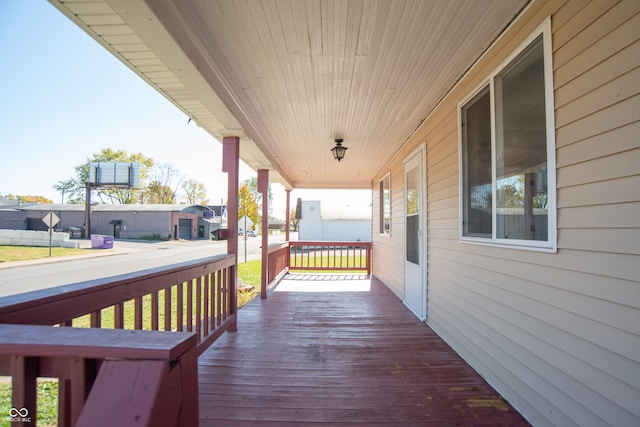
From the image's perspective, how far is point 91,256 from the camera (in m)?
13.3

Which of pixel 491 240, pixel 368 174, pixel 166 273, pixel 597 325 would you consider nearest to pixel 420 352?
pixel 491 240

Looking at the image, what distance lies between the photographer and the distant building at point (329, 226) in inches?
853

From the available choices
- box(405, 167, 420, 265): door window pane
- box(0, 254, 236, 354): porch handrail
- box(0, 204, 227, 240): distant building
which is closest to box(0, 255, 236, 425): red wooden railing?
box(0, 254, 236, 354): porch handrail

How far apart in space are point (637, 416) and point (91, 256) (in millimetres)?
16685

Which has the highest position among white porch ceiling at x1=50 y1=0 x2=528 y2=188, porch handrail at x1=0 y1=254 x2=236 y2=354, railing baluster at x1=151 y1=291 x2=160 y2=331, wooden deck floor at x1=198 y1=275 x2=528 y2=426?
white porch ceiling at x1=50 y1=0 x2=528 y2=188

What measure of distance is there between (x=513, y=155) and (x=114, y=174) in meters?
22.6

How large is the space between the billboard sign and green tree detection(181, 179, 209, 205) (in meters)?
17.5

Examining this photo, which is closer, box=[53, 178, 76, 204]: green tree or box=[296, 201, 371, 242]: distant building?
box=[296, 201, 371, 242]: distant building

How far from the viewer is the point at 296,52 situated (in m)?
2.16

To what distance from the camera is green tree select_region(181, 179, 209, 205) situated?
37000 millimetres

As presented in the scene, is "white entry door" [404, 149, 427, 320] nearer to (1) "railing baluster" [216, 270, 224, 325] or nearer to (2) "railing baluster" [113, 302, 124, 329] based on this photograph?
(1) "railing baluster" [216, 270, 224, 325]

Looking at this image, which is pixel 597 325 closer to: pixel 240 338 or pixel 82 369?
pixel 82 369

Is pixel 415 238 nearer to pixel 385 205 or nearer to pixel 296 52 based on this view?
pixel 385 205

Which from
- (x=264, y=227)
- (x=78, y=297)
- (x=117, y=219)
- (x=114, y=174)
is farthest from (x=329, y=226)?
(x=78, y=297)
